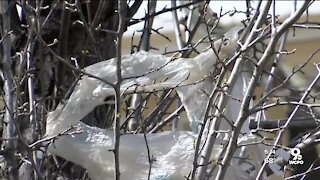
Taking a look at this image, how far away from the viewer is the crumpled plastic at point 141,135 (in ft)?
8.64

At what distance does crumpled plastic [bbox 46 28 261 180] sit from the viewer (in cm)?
263

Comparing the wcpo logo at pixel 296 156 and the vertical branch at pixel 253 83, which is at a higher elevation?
the vertical branch at pixel 253 83

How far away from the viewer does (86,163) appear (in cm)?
268

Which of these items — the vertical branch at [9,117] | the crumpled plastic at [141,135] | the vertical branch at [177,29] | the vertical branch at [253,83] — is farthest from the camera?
the vertical branch at [177,29]

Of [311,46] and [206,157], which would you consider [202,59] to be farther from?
[311,46]

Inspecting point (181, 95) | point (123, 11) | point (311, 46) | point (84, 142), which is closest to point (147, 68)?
point (181, 95)

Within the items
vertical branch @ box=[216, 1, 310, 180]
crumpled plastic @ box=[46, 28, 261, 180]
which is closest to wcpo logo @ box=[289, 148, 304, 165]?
crumpled plastic @ box=[46, 28, 261, 180]

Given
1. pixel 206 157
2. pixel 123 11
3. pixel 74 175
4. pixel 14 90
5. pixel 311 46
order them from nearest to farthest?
pixel 123 11, pixel 206 157, pixel 14 90, pixel 74 175, pixel 311 46

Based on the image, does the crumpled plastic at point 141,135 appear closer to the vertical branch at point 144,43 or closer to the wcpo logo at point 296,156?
the wcpo logo at point 296,156

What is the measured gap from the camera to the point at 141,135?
2.71 m

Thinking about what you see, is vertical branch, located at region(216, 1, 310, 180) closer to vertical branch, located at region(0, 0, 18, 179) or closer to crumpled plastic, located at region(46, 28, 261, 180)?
crumpled plastic, located at region(46, 28, 261, 180)

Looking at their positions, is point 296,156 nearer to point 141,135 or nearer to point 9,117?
point 141,135

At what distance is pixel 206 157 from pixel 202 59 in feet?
1.62

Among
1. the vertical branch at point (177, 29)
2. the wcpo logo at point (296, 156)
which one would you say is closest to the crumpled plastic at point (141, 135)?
the wcpo logo at point (296, 156)
